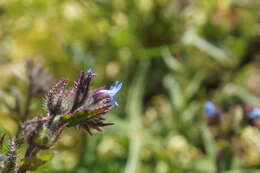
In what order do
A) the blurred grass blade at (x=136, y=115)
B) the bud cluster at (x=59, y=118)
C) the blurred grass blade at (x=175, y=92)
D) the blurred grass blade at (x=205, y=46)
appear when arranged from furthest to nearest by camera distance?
the blurred grass blade at (x=205, y=46) < the blurred grass blade at (x=175, y=92) < the blurred grass blade at (x=136, y=115) < the bud cluster at (x=59, y=118)

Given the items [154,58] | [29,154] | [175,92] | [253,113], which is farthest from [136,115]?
[29,154]

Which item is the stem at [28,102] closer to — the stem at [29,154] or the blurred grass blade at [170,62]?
the stem at [29,154]

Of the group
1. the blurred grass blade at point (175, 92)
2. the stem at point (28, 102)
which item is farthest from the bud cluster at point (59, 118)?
the blurred grass blade at point (175, 92)

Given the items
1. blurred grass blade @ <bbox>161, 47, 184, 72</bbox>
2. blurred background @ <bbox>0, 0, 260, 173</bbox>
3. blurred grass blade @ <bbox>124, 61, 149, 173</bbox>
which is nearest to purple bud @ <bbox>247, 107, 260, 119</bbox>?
blurred background @ <bbox>0, 0, 260, 173</bbox>

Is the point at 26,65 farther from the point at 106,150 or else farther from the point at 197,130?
the point at 197,130

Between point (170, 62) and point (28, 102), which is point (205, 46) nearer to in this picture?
point (170, 62)

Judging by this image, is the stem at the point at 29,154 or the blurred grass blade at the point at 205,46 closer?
the stem at the point at 29,154

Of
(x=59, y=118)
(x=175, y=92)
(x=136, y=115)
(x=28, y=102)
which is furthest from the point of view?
(x=175, y=92)
